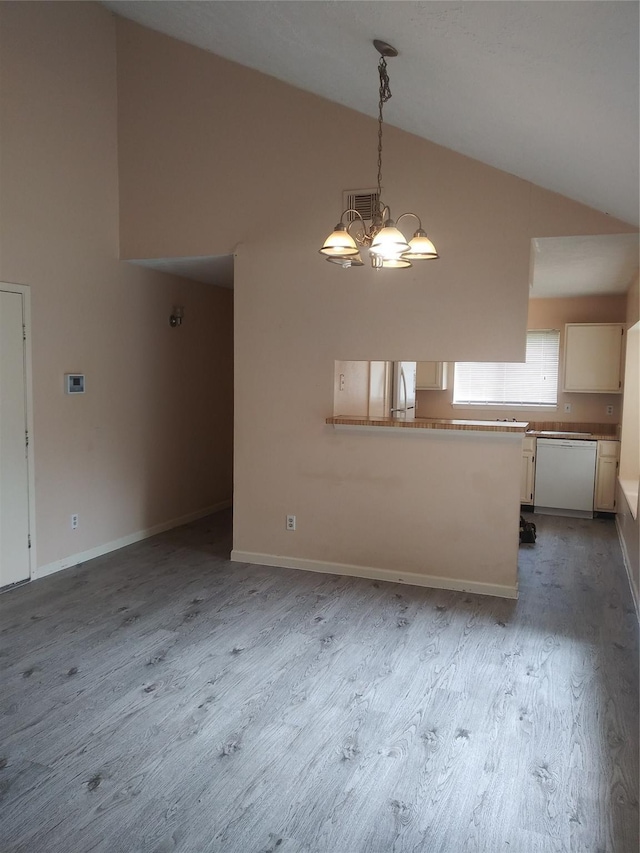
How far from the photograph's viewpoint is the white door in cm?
409

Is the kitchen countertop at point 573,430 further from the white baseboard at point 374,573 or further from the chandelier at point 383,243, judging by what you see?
the chandelier at point 383,243

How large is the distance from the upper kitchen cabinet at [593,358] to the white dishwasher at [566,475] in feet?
2.27

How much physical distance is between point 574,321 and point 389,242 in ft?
16.5

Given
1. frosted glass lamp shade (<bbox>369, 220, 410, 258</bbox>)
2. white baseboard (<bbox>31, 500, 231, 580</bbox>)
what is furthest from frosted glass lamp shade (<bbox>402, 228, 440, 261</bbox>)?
white baseboard (<bbox>31, 500, 231, 580</bbox>)

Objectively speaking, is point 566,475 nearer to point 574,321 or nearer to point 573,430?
point 573,430

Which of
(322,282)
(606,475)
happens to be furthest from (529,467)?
(322,282)

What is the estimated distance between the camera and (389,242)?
2684 mm

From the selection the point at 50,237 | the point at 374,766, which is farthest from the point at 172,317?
the point at 374,766

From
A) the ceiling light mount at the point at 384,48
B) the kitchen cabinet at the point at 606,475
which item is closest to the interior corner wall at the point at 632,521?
the kitchen cabinet at the point at 606,475

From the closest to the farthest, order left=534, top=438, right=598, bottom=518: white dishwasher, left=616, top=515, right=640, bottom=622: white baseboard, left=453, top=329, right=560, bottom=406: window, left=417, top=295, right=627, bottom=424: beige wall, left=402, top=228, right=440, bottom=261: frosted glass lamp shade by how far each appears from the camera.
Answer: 1. left=402, top=228, right=440, bottom=261: frosted glass lamp shade
2. left=616, top=515, right=640, bottom=622: white baseboard
3. left=534, top=438, right=598, bottom=518: white dishwasher
4. left=417, top=295, right=627, bottom=424: beige wall
5. left=453, top=329, right=560, bottom=406: window

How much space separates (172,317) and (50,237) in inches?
58.4

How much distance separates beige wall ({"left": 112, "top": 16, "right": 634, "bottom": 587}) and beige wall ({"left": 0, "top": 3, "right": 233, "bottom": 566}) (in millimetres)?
289

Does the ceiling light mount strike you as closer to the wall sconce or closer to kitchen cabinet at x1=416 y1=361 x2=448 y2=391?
the wall sconce

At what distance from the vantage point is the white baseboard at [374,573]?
420 centimetres
